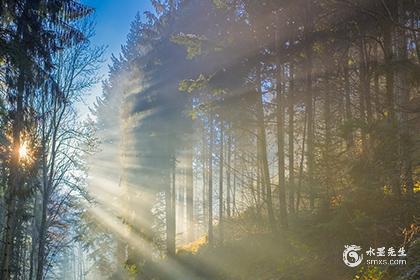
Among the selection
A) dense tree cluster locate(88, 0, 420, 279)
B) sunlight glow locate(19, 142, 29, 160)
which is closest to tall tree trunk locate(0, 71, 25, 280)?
sunlight glow locate(19, 142, 29, 160)

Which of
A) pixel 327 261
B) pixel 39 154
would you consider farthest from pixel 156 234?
pixel 327 261

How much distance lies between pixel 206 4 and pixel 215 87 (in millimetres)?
6966

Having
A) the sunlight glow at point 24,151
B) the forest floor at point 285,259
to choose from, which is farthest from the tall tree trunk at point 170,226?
the sunlight glow at point 24,151

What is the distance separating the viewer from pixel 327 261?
7602 mm

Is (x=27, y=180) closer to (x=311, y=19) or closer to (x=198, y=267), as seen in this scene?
(x=198, y=267)

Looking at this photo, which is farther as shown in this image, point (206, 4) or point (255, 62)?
point (206, 4)

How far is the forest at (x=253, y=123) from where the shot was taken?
7.27 m

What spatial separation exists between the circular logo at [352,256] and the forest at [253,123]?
1.0 inches

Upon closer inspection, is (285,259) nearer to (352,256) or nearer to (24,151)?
(352,256)

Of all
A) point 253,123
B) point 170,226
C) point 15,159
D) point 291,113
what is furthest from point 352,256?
point 170,226

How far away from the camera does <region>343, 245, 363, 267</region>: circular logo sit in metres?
6.88

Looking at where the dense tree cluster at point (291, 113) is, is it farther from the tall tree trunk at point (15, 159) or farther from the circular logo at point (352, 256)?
the tall tree trunk at point (15, 159)

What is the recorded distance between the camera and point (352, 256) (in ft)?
23.0

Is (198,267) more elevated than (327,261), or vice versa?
(327,261)
